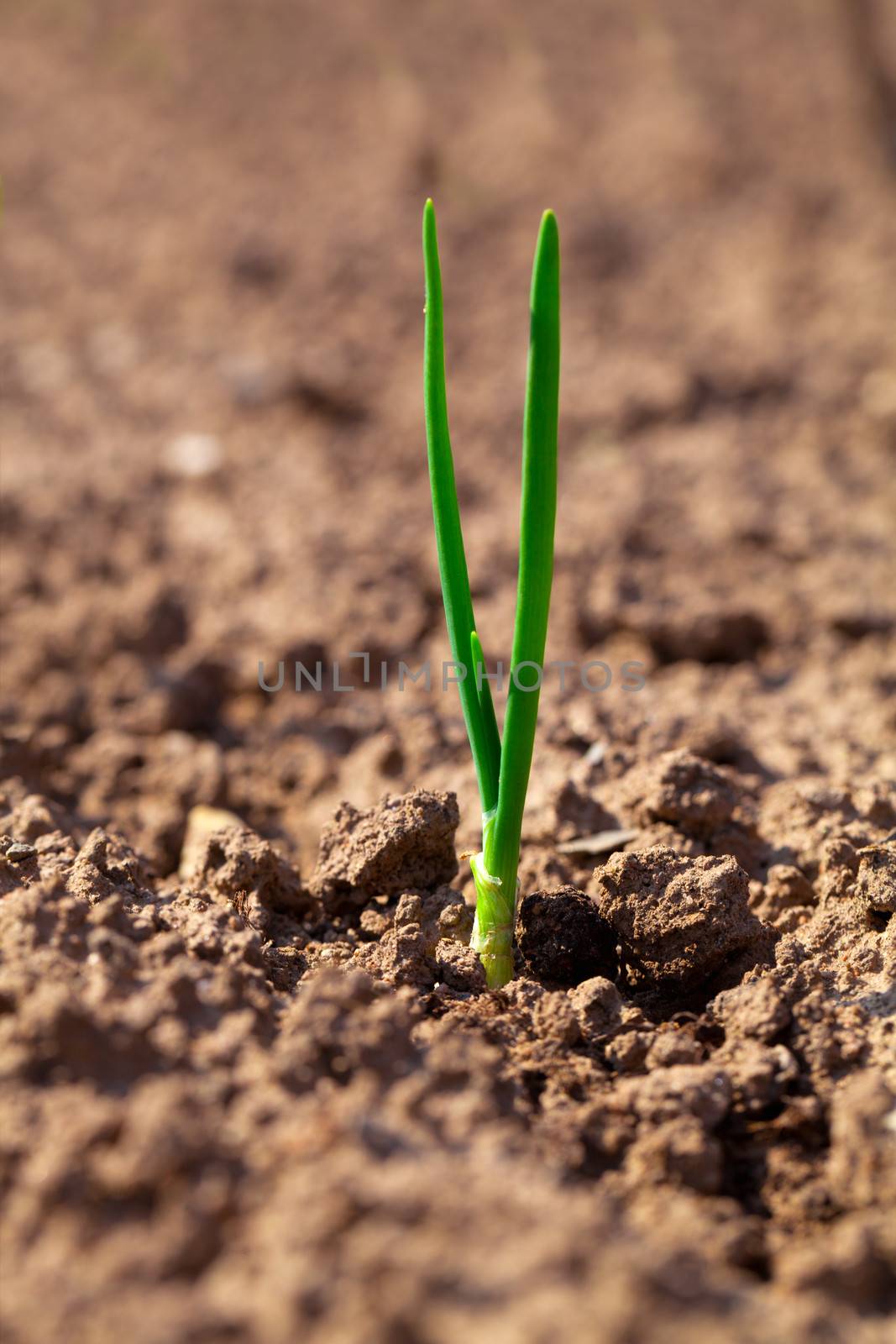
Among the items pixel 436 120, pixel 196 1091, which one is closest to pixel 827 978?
pixel 196 1091

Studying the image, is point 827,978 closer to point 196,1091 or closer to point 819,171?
point 196,1091

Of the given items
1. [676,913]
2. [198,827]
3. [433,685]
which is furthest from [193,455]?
[676,913]

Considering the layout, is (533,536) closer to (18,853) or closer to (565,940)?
(565,940)

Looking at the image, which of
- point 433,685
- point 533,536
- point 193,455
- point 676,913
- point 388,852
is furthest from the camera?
point 193,455

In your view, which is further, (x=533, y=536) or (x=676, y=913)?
(x=676, y=913)

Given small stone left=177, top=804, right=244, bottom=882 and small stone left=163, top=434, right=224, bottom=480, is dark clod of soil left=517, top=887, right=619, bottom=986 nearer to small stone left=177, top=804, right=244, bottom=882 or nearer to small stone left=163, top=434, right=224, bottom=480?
small stone left=177, top=804, right=244, bottom=882

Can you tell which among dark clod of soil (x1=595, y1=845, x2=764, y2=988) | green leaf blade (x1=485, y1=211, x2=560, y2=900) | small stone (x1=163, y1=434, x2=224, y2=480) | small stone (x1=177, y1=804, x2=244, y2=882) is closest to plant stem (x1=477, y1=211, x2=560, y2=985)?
green leaf blade (x1=485, y1=211, x2=560, y2=900)
